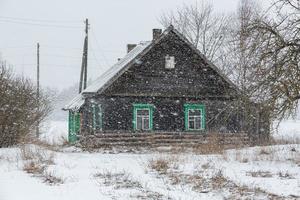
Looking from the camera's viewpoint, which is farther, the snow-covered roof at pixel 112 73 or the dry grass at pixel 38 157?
the snow-covered roof at pixel 112 73

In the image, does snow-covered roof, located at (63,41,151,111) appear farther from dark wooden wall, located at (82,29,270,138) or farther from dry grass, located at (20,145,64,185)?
dry grass, located at (20,145,64,185)

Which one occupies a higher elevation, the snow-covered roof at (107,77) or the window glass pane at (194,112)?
the snow-covered roof at (107,77)

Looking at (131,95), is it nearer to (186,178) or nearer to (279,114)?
(279,114)

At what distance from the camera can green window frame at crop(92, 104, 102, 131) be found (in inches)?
955

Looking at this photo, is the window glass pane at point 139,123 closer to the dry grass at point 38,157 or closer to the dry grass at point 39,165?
the dry grass at point 39,165

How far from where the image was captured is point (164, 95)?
2495cm

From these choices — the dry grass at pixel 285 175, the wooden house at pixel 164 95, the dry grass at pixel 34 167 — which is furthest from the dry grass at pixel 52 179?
the wooden house at pixel 164 95

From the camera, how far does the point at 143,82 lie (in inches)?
977

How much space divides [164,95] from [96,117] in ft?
11.7

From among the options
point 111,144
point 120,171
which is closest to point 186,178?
point 120,171

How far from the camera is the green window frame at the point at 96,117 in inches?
955

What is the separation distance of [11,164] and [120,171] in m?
3.32

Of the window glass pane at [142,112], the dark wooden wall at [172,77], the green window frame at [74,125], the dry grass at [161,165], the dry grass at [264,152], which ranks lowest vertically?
the dry grass at [161,165]

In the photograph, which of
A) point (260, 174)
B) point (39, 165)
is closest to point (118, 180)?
point (39, 165)
